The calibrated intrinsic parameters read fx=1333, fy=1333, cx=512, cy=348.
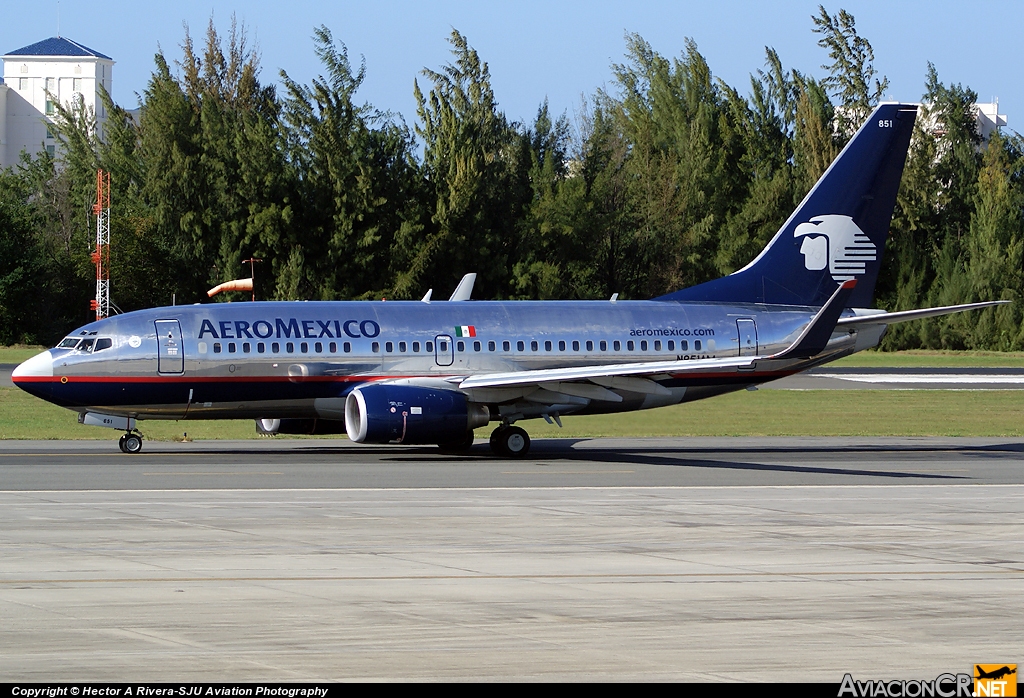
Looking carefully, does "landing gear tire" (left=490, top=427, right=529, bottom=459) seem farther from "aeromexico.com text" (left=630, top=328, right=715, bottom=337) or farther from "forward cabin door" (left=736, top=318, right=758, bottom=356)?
"forward cabin door" (left=736, top=318, right=758, bottom=356)

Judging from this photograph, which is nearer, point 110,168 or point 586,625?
point 586,625

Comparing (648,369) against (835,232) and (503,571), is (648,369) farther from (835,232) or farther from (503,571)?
(503,571)

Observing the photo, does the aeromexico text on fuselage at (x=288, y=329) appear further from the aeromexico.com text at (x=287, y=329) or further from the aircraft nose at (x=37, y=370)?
the aircraft nose at (x=37, y=370)

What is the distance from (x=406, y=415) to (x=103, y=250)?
55.7m

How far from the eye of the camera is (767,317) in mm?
32938

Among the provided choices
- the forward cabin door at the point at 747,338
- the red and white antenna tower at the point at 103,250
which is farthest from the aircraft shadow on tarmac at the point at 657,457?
the red and white antenna tower at the point at 103,250

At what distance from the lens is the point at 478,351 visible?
30.9 m

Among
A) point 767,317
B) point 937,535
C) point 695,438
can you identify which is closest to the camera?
point 937,535

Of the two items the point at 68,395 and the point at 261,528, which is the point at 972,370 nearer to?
the point at 68,395

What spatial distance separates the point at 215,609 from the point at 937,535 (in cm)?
1014

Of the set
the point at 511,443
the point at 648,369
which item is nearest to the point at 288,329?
the point at 511,443

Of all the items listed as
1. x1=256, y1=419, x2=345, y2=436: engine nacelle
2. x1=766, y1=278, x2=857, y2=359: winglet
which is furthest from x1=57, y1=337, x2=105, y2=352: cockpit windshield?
x1=766, y1=278, x2=857, y2=359: winglet

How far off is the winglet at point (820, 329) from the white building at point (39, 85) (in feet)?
484

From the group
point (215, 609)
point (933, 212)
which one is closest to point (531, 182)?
point (933, 212)
